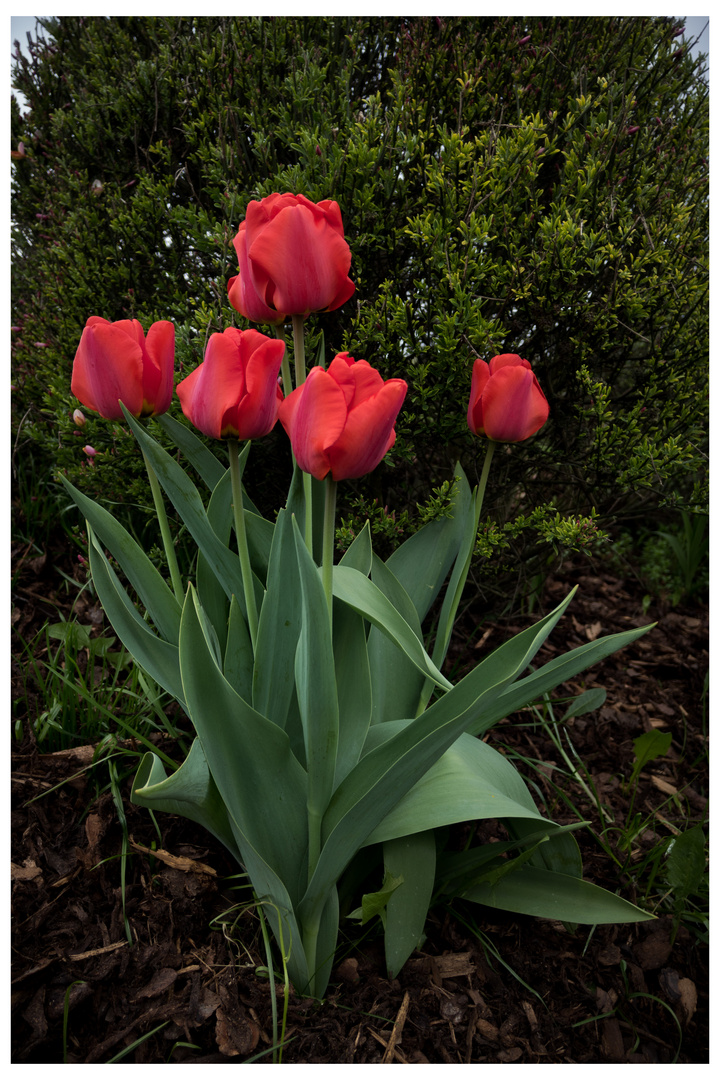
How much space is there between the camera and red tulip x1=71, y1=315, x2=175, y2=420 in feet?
3.90

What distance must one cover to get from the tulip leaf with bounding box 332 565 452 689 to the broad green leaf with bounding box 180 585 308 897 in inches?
9.5

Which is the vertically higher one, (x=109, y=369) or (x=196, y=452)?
(x=109, y=369)

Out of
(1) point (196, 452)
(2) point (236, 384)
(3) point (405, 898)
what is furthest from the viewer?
(1) point (196, 452)

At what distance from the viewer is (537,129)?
176cm

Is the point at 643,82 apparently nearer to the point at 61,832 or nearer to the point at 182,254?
the point at 182,254

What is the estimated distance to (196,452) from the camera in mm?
1574

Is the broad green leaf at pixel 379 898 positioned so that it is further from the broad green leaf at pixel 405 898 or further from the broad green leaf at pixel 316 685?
the broad green leaf at pixel 316 685

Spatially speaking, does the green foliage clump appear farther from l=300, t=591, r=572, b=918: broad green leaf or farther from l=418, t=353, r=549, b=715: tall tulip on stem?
l=300, t=591, r=572, b=918: broad green leaf

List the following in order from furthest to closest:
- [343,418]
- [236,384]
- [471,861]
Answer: [471,861] → [236,384] → [343,418]

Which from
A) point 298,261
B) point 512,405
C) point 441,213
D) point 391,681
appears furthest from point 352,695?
point 441,213

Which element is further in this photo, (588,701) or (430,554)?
(588,701)

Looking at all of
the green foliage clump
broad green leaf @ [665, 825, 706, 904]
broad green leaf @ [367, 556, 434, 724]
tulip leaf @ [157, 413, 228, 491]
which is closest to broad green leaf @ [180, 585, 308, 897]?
broad green leaf @ [367, 556, 434, 724]

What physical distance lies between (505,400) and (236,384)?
0.54m

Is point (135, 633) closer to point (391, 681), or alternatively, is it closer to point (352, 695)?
point (352, 695)
